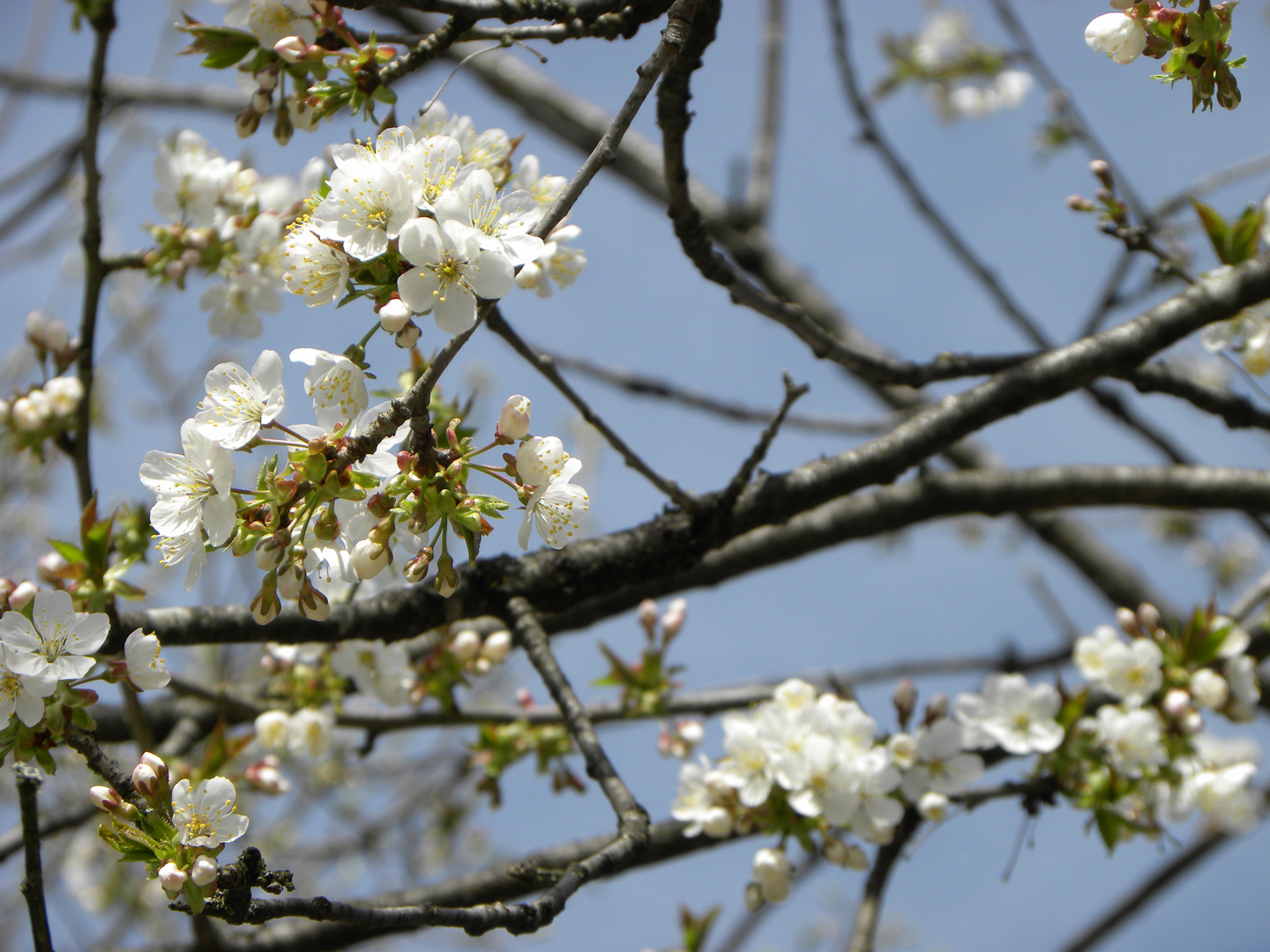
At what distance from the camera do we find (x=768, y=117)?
17.2 feet

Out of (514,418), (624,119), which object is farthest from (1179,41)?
(514,418)

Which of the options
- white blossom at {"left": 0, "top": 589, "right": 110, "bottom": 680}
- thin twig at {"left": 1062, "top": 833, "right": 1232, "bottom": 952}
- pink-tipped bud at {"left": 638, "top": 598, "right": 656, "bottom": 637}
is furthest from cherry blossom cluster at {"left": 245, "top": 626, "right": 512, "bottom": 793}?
thin twig at {"left": 1062, "top": 833, "right": 1232, "bottom": 952}

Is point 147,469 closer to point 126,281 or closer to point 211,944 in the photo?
point 211,944

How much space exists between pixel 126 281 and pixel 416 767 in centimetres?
349

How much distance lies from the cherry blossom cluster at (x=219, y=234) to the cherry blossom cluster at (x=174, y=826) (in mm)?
1235

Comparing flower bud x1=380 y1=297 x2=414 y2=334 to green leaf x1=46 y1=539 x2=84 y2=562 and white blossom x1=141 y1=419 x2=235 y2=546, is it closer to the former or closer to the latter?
white blossom x1=141 y1=419 x2=235 y2=546

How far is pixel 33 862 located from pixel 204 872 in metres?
0.51

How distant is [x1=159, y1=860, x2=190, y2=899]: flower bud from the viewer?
47.6 inches

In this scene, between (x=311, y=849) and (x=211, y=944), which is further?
(x=311, y=849)

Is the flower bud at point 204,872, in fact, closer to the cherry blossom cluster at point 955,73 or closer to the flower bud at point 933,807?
the flower bud at point 933,807

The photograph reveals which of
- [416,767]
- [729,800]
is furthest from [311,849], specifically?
[729,800]

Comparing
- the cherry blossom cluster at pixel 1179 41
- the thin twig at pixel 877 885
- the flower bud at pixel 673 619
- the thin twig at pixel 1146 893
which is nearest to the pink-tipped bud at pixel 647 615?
the flower bud at pixel 673 619

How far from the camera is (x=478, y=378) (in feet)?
25.9

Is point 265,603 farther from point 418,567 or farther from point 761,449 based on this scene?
point 761,449
